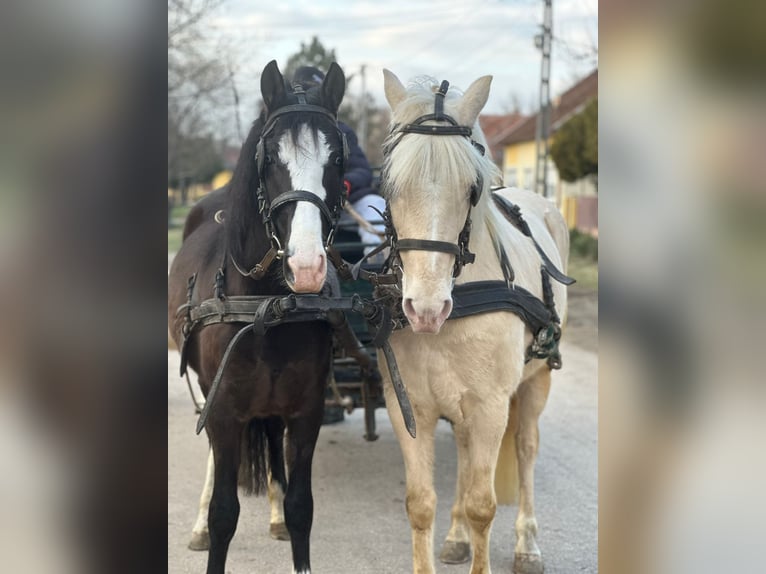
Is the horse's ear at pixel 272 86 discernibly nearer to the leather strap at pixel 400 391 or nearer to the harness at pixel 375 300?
the harness at pixel 375 300

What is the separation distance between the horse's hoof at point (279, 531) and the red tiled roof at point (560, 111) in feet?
84.3

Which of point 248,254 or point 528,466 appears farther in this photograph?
point 528,466

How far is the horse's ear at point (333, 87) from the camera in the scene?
3020mm

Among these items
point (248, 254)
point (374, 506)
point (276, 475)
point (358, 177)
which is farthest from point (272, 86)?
point (374, 506)

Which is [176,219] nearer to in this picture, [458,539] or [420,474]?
[458,539]

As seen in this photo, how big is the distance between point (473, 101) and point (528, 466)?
215cm

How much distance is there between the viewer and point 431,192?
2709 mm

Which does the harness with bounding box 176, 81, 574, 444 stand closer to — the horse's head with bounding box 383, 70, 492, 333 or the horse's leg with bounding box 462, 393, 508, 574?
the horse's head with bounding box 383, 70, 492, 333

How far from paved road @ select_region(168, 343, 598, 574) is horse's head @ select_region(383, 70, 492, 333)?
1966 millimetres

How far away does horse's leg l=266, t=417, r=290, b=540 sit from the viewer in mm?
3824

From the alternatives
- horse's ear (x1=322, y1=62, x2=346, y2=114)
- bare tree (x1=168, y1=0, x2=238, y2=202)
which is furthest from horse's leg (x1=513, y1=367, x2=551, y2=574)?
bare tree (x1=168, y1=0, x2=238, y2=202)

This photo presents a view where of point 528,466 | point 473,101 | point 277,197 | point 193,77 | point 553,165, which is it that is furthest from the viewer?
point 553,165

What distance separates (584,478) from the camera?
17.9 ft
